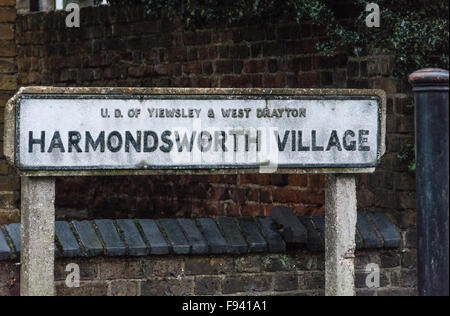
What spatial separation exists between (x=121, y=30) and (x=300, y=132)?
500 cm

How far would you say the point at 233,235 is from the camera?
5.74m

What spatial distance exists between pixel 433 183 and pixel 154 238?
1792mm

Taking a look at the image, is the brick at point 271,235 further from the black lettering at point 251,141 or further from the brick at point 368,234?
the black lettering at point 251,141

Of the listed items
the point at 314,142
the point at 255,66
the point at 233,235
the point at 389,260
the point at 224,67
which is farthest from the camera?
the point at 224,67

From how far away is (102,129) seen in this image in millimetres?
4777

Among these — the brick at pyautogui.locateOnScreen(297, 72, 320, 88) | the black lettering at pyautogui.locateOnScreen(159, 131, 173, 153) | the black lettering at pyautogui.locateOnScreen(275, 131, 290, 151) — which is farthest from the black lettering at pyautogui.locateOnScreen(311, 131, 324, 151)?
the brick at pyautogui.locateOnScreen(297, 72, 320, 88)

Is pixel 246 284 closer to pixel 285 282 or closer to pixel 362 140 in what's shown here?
pixel 285 282

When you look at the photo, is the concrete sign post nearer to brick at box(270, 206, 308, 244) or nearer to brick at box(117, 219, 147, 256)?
brick at box(270, 206, 308, 244)

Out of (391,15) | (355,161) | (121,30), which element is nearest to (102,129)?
(355,161)

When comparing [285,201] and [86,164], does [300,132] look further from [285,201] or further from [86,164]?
[285,201]

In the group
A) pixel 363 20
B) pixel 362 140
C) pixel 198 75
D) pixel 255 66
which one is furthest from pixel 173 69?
pixel 362 140

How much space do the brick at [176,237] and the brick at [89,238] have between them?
393 millimetres

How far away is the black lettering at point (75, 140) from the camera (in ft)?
15.5

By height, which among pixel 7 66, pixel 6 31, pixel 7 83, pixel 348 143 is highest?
pixel 6 31
